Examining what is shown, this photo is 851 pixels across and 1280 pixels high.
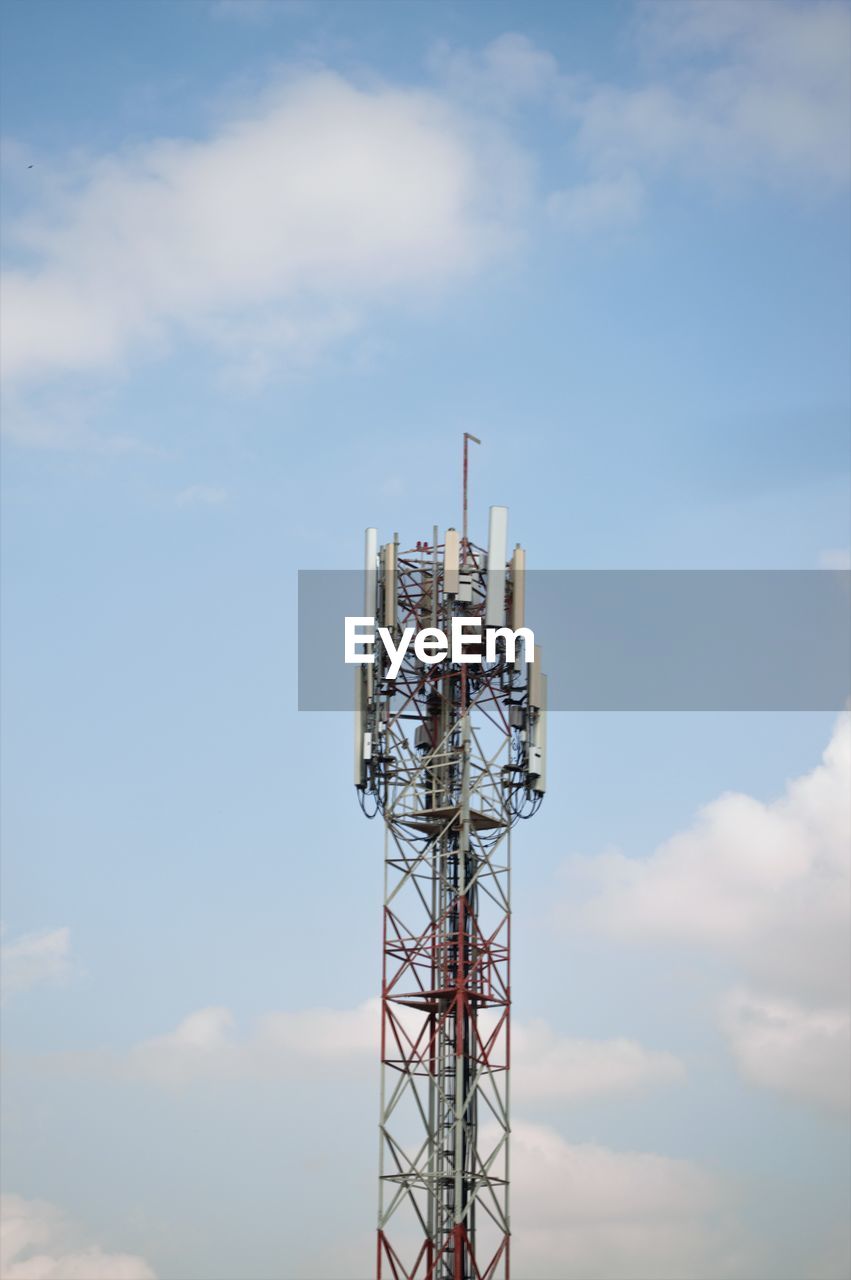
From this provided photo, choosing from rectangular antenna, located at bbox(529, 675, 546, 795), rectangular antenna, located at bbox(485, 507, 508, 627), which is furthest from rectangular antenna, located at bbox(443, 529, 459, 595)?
rectangular antenna, located at bbox(529, 675, 546, 795)

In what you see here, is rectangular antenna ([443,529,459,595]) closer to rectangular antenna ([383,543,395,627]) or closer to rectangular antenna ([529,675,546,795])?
rectangular antenna ([383,543,395,627])

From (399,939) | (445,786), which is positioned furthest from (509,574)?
(399,939)

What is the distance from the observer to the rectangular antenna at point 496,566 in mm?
118562

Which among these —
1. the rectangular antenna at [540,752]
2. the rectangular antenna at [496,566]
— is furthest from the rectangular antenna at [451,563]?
the rectangular antenna at [540,752]

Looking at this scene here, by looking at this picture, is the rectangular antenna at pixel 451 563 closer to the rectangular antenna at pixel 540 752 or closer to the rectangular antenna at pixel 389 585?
the rectangular antenna at pixel 389 585

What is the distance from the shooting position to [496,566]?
119375 millimetres

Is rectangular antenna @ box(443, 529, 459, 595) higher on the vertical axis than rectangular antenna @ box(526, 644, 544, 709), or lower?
higher

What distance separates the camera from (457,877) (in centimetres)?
11681

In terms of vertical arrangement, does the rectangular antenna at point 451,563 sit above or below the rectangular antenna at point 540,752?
above

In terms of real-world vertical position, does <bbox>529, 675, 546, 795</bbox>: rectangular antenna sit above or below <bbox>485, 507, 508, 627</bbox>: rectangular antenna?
below

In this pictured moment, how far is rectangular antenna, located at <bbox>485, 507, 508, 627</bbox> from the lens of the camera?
11856 cm

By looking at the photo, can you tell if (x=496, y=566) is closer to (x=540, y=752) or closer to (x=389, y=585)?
(x=389, y=585)

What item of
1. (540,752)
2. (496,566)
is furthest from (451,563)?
(540,752)

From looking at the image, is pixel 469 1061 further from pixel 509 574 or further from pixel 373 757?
pixel 509 574
